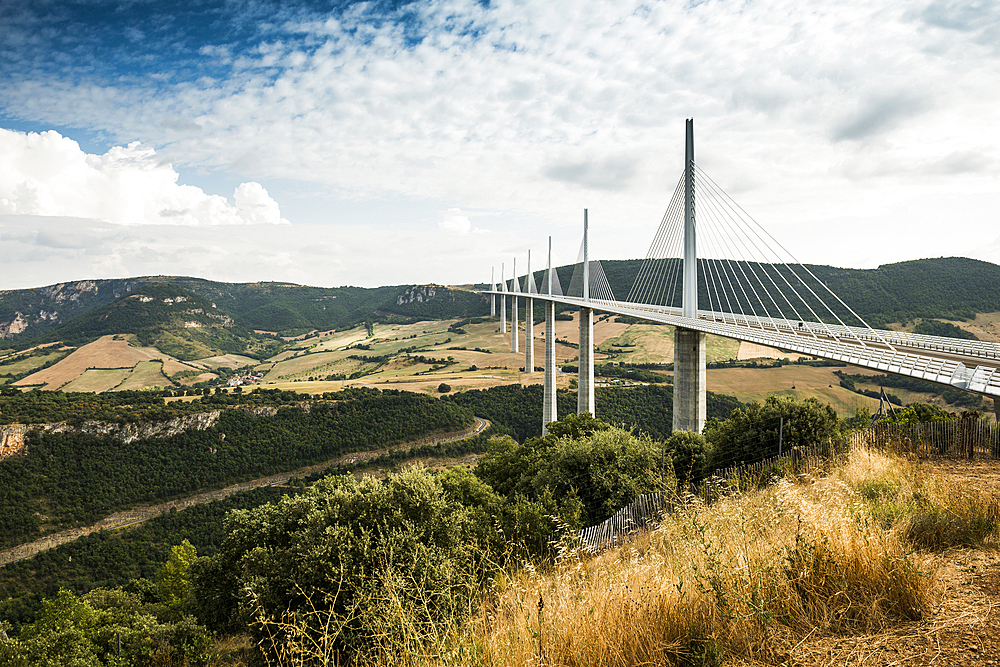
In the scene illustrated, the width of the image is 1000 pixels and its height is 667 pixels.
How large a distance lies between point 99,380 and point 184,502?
89353 millimetres

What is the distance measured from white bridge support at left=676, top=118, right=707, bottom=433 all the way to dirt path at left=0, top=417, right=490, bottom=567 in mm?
37628

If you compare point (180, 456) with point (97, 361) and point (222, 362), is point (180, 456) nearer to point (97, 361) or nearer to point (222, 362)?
point (222, 362)

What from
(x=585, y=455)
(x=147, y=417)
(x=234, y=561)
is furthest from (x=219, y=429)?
(x=585, y=455)

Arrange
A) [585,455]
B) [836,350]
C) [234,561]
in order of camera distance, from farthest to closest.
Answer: [585,455] < [234,561] < [836,350]

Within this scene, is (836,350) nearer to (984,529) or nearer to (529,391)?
(984,529)

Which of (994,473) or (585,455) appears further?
(585,455)

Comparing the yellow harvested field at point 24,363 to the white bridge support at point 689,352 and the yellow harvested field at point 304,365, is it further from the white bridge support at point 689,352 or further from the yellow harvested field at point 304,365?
the white bridge support at point 689,352

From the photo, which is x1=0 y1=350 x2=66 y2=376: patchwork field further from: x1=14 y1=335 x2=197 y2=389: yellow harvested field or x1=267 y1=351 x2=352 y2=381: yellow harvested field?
x1=267 y1=351 x2=352 y2=381: yellow harvested field

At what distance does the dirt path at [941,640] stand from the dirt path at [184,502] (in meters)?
55.1

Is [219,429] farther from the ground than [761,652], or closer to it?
closer to it

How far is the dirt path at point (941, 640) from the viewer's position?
2811mm

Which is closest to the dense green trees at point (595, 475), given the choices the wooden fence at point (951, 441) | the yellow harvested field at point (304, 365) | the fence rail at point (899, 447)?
the fence rail at point (899, 447)

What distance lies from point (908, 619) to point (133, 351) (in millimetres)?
172864

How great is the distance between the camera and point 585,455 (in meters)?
18.7
